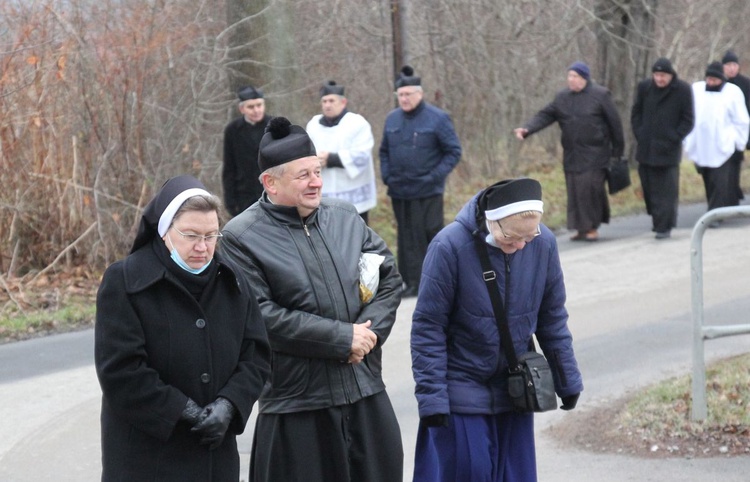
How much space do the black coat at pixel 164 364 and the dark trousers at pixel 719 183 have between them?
34.8 feet

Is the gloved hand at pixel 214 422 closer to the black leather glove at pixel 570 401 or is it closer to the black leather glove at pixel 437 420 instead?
the black leather glove at pixel 437 420

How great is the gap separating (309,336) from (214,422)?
2.28ft

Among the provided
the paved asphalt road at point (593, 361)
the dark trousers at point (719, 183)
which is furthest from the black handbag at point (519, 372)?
the dark trousers at point (719, 183)

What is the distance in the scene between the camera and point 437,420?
5.02m

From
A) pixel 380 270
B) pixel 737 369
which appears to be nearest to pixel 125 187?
pixel 737 369

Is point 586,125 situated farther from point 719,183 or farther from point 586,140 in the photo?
point 719,183

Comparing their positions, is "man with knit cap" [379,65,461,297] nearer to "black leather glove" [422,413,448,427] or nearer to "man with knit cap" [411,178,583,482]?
"man with knit cap" [411,178,583,482]

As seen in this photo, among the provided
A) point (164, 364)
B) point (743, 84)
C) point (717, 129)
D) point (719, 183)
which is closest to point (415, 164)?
point (717, 129)

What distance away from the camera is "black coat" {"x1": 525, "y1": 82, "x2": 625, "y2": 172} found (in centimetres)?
1320

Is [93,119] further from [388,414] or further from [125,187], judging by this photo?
[388,414]

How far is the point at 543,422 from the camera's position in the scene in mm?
7555

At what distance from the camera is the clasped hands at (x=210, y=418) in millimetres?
4230

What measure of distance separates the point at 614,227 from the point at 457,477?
395 inches

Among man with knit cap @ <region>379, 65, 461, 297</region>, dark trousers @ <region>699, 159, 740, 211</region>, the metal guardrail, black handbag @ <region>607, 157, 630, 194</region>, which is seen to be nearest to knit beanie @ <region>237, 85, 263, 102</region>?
→ man with knit cap @ <region>379, 65, 461, 297</region>
